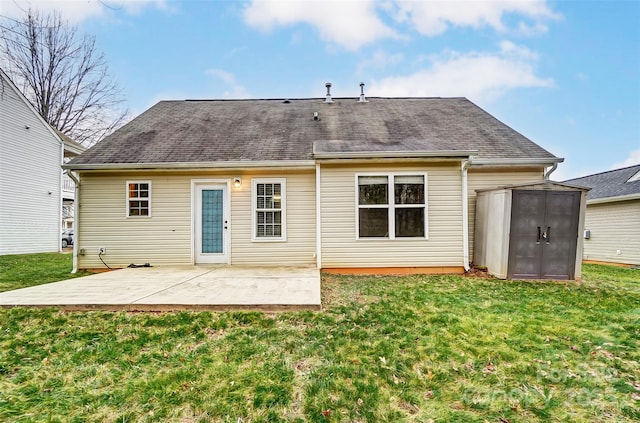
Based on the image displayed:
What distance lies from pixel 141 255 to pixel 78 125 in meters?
17.7

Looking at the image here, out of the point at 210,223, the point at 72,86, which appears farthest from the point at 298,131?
the point at 72,86

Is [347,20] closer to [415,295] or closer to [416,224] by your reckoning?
[416,224]

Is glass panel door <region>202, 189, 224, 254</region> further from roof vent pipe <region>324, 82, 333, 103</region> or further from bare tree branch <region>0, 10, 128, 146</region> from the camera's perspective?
bare tree branch <region>0, 10, 128, 146</region>

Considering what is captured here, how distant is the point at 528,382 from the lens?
96.2 inches

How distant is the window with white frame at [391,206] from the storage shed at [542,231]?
1.73 meters

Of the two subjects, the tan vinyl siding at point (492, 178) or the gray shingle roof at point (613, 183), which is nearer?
the tan vinyl siding at point (492, 178)

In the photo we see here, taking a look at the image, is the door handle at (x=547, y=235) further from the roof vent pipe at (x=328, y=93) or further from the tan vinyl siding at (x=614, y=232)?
the roof vent pipe at (x=328, y=93)

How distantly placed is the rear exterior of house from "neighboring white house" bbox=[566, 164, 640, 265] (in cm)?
647

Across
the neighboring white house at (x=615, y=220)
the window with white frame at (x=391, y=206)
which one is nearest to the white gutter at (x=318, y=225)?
the window with white frame at (x=391, y=206)

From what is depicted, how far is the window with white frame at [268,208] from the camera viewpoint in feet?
24.4

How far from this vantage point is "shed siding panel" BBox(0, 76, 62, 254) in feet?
38.6

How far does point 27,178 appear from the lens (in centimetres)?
1259

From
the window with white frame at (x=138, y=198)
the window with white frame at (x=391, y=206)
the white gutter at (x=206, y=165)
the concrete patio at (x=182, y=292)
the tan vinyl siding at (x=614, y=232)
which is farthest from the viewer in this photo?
the tan vinyl siding at (x=614, y=232)

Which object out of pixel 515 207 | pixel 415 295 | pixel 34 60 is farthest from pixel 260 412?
pixel 34 60
